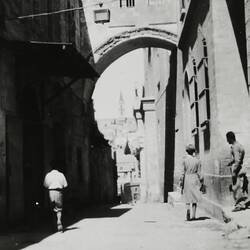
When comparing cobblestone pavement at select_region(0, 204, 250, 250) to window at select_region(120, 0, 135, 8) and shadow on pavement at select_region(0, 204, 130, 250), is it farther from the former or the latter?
window at select_region(120, 0, 135, 8)

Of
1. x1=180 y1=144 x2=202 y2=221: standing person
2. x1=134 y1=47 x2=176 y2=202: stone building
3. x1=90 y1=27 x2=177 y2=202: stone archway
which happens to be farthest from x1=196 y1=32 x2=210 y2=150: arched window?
x1=134 y1=47 x2=176 y2=202: stone building

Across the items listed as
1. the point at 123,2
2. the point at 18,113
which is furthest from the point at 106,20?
the point at 18,113

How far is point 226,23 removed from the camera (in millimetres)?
10438

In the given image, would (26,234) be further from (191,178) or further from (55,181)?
(191,178)

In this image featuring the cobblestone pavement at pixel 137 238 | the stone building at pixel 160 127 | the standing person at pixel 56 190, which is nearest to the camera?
the cobblestone pavement at pixel 137 238

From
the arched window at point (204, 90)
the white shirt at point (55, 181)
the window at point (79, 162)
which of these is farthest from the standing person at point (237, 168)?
the window at point (79, 162)

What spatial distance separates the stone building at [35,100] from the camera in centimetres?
1069

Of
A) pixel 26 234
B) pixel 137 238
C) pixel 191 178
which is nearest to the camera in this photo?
pixel 137 238

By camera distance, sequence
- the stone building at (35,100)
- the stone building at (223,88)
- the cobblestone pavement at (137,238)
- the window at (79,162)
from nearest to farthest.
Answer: the cobblestone pavement at (137,238)
the stone building at (223,88)
the stone building at (35,100)
the window at (79,162)

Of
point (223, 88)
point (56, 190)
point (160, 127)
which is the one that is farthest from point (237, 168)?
point (160, 127)

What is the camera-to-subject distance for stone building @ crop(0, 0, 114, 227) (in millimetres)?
10689

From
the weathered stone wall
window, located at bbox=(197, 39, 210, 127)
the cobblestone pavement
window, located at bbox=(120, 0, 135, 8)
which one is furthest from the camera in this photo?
the weathered stone wall

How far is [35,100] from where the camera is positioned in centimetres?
1317

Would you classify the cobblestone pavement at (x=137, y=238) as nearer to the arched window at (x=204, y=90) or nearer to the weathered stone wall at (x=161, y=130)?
the arched window at (x=204, y=90)
